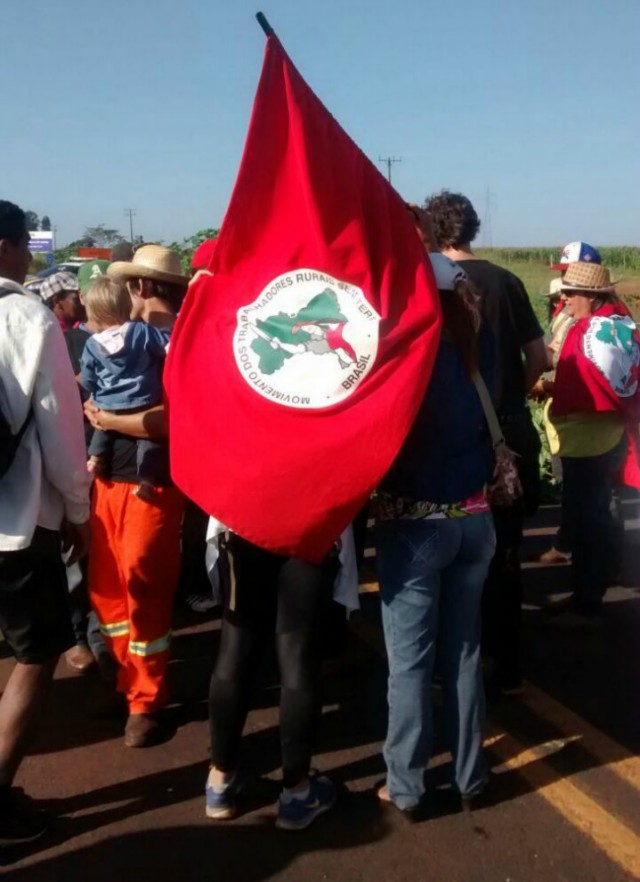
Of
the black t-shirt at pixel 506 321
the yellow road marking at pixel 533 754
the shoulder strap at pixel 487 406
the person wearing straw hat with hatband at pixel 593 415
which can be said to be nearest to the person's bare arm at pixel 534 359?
the black t-shirt at pixel 506 321

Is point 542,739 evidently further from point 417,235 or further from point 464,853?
point 417,235

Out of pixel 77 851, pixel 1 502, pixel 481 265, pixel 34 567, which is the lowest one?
pixel 77 851

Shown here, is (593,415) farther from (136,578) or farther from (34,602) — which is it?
(34,602)

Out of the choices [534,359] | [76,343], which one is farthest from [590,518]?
[76,343]

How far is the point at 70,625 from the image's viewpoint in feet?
10.4

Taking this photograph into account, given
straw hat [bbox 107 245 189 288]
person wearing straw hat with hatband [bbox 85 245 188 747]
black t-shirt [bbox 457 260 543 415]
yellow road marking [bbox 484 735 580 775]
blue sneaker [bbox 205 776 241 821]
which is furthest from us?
black t-shirt [bbox 457 260 543 415]

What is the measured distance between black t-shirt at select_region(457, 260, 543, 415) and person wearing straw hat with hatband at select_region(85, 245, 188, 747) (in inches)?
50.0

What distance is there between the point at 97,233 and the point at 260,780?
50669 millimetres

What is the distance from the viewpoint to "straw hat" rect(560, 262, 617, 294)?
186 inches

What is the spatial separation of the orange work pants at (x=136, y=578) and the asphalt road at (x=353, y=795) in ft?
0.89

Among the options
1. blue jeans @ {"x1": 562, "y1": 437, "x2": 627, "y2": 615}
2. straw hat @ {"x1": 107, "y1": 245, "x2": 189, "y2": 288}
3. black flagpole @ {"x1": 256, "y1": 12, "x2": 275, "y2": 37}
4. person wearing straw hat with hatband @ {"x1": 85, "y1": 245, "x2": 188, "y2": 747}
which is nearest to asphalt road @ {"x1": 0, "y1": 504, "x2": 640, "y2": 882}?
person wearing straw hat with hatband @ {"x1": 85, "y1": 245, "x2": 188, "y2": 747}

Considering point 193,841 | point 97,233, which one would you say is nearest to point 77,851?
point 193,841

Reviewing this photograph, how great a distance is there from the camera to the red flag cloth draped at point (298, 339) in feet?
9.04

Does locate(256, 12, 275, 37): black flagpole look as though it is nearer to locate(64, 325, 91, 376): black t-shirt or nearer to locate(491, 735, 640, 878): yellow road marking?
locate(64, 325, 91, 376): black t-shirt
